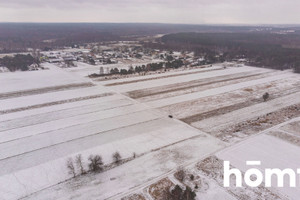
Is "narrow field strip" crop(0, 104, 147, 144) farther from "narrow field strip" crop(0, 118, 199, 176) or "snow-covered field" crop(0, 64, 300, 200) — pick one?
"narrow field strip" crop(0, 118, 199, 176)

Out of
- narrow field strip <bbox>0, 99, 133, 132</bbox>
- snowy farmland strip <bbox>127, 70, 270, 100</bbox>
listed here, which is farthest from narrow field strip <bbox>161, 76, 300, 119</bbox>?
narrow field strip <bbox>0, 99, 133, 132</bbox>

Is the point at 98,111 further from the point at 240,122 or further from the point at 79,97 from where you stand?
the point at 240,122

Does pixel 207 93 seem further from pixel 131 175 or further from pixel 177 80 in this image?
pixel 131 175

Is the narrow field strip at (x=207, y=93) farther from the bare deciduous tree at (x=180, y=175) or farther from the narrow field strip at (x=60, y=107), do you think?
the bare deciduous tree at (x=180, y=175)

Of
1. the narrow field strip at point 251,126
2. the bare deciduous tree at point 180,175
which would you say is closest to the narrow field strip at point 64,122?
the narrow field strip at point 251,126

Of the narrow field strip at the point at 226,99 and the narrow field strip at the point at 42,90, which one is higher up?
the narrow field strip at the point at 42,90

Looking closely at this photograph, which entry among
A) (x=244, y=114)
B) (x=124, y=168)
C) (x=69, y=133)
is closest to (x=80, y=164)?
(x=124, y=168)
